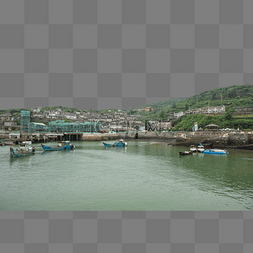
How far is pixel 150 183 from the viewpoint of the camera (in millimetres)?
17000

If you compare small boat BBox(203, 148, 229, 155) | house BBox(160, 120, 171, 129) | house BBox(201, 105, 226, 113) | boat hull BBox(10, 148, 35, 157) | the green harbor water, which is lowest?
the green harbor water

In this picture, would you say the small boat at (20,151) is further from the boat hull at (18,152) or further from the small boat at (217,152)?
the small boat at (217,152)

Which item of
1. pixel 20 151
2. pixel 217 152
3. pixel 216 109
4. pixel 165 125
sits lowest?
pixel 217 152

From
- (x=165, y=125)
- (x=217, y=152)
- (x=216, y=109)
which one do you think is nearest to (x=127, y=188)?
(x=217, y=152)

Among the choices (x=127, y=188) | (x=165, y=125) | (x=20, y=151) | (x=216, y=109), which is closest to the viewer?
(x=127, y=188)

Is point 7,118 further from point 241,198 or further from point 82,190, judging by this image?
point 241,198

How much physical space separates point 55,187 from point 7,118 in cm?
11605

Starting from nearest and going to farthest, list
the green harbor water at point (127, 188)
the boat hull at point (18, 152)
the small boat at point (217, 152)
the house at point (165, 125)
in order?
the green harbor water at point (127, 188) → the boat hull at point (18, 152) → the small boat at point (217, 152) → the house at point (165, 125)

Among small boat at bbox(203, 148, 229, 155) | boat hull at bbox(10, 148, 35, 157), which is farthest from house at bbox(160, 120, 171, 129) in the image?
boat hull at bbox(10, 148, 35, 157)

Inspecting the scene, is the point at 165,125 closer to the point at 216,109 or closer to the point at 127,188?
the point at 216,109

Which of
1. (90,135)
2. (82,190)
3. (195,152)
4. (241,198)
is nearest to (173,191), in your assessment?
(241,198)

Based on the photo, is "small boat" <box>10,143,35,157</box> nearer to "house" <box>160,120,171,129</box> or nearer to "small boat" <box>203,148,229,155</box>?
"small boat" <box>203,148,229,155</box>

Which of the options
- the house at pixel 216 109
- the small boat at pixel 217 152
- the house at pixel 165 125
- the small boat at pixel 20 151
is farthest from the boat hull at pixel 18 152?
the house at pixel 216 109

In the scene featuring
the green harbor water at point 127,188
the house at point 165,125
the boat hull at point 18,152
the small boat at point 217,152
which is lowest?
the green harbor water at point 127,188
